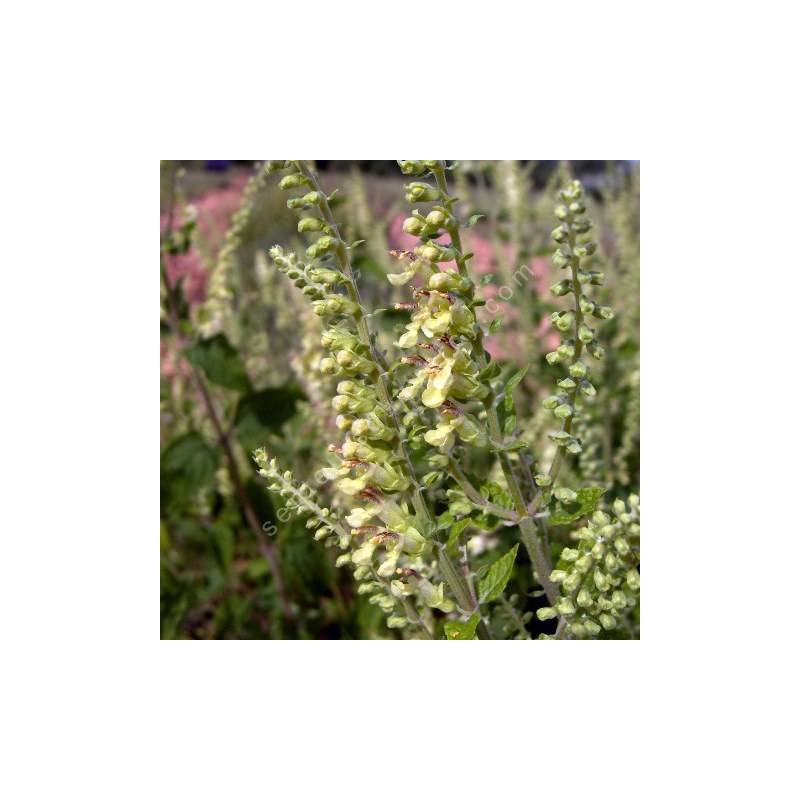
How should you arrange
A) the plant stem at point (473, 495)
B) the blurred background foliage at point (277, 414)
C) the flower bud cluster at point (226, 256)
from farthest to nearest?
1. the blurred background foliage at point (277, 414)
2. the flower bud cluster at point (226, 256)
3. the plant stem at point (473, 495)

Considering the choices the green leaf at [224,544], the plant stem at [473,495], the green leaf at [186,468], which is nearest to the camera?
the plant stem at [473,495]

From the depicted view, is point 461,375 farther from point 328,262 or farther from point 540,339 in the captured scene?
point 540,339

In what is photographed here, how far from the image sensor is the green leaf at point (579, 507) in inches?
48.9

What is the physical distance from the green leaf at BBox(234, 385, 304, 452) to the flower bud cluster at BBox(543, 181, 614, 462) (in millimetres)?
1564

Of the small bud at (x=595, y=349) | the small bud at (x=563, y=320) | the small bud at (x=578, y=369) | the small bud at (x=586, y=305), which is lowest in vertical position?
the small bud at (x=578, y=369)

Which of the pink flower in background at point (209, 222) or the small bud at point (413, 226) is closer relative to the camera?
the small bud at point (413, 226)

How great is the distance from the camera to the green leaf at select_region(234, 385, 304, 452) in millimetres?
2691

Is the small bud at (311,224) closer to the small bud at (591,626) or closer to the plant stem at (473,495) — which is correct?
the plant stem at (473,495)

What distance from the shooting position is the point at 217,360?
101 inches

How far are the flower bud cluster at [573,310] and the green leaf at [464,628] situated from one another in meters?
0.29

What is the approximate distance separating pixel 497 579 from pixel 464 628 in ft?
0.32

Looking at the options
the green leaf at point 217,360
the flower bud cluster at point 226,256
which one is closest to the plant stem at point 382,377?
the flower bud cluster at point 226,256

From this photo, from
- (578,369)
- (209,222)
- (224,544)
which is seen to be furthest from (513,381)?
(209,222)

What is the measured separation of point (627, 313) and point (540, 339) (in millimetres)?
505
